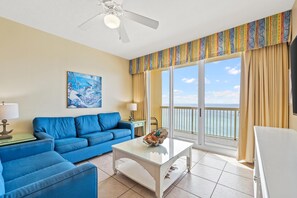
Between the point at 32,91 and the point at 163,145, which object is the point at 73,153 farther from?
the point at 163,145

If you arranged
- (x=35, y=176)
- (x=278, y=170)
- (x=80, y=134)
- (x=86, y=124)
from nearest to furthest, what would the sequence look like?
(x=278, y=170) < (x=35, y=176) < (x=80, y=134) < (x=86, y=124)

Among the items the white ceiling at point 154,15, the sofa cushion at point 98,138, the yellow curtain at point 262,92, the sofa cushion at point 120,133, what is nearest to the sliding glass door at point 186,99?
the white ceiling at point 154,15

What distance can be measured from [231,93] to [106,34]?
2932 millimetres

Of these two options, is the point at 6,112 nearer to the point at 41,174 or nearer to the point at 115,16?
the point at 41,174

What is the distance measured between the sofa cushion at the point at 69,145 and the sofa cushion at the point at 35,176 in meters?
0.81

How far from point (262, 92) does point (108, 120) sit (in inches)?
127

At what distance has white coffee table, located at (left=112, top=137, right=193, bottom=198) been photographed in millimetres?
1560

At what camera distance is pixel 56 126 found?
259 centimetres

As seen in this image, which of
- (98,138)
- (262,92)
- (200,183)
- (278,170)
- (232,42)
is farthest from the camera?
(98,138)

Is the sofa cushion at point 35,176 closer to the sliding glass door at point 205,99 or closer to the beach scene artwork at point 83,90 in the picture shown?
the beach scene artwork at point 83,90

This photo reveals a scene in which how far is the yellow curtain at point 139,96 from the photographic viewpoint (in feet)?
13.9

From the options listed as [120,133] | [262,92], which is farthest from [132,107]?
[262,92]

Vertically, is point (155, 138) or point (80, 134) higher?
point (155, 138)

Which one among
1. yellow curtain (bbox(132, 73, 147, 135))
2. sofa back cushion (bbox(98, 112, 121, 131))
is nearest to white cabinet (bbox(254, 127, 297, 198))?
sofa back cushion (bbox(98, 112, 121, 131))
